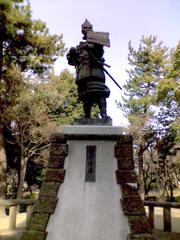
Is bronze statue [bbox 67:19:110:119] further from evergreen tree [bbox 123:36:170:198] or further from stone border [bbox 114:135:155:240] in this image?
evergreen tree [bbox 123:36:170:198]

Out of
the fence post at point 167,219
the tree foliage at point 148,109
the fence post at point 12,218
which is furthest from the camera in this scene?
the tree foliage at point 148,109

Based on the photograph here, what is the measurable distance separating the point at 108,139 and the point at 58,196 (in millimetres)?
1290

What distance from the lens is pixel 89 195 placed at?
537cm

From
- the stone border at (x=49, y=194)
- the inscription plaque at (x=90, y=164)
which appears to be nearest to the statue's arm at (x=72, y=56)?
the stone border at (x=49, y=194)

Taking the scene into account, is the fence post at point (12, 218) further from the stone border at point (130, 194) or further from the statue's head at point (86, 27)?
the statue's head at point (86, 27)

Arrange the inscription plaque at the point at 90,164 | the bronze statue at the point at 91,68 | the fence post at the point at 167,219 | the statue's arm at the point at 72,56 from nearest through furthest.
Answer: the inscription plaque at the point at 90,164
the bronze statue at the point at 91,68
the statue's arm at the point at 72,56
the fence post at the point at 167,219

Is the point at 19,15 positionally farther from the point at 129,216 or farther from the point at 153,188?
the point at 153,188

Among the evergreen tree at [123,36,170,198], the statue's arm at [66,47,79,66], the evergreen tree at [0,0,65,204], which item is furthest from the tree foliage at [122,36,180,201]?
Answer: the statue's arm at [66,47,79,66]

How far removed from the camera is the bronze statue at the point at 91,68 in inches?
236

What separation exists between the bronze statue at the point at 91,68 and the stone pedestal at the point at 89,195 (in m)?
0.58

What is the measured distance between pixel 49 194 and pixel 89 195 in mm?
666

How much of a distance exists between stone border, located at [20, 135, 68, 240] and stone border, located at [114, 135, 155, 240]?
95 cm

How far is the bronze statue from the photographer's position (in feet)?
19.7

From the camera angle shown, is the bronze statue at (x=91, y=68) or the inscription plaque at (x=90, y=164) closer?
the inscription plaque at (x=90, y=164)
